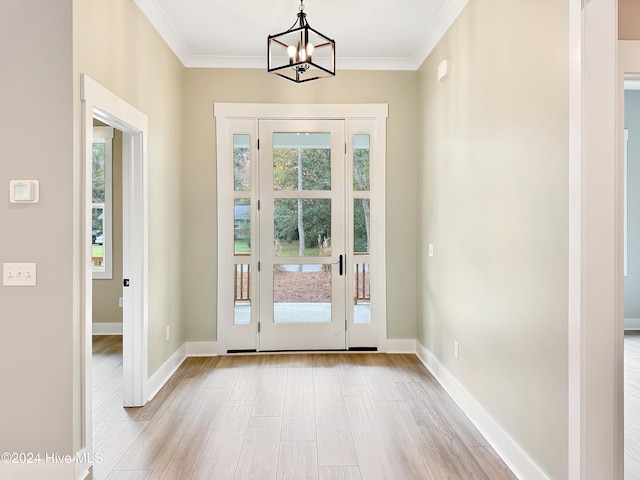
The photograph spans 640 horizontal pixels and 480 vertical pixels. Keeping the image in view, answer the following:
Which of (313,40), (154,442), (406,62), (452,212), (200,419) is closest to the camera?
(154,442)

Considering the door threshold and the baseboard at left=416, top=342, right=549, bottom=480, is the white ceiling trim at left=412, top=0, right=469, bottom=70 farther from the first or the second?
the door threshold

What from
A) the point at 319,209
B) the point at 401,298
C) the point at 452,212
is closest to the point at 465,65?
the point at 452,212

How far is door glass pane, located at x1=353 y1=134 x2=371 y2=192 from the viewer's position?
4.45 meters

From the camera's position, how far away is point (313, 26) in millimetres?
3666

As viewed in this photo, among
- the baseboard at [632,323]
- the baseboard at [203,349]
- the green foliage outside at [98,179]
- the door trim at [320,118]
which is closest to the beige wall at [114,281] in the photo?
the green foliage outside at [98,179]

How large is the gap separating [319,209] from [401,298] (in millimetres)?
1249

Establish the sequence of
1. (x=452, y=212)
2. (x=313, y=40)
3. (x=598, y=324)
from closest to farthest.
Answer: (x=598, y=324) < (x=452, y=212) < (x=313, y=40)

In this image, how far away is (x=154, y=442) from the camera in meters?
2.60

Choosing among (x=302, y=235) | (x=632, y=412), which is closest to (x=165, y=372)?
(x=302, y=235)

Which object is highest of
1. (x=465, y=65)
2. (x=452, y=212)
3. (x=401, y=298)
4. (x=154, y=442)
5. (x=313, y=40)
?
(x=313, y=40)

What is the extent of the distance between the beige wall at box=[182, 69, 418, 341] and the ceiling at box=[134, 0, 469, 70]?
144mm

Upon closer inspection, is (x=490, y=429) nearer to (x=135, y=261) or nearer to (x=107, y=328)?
(x=135, y=261)

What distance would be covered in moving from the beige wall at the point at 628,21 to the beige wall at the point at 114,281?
505cm

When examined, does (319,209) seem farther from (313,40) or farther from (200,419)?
(200,419)
